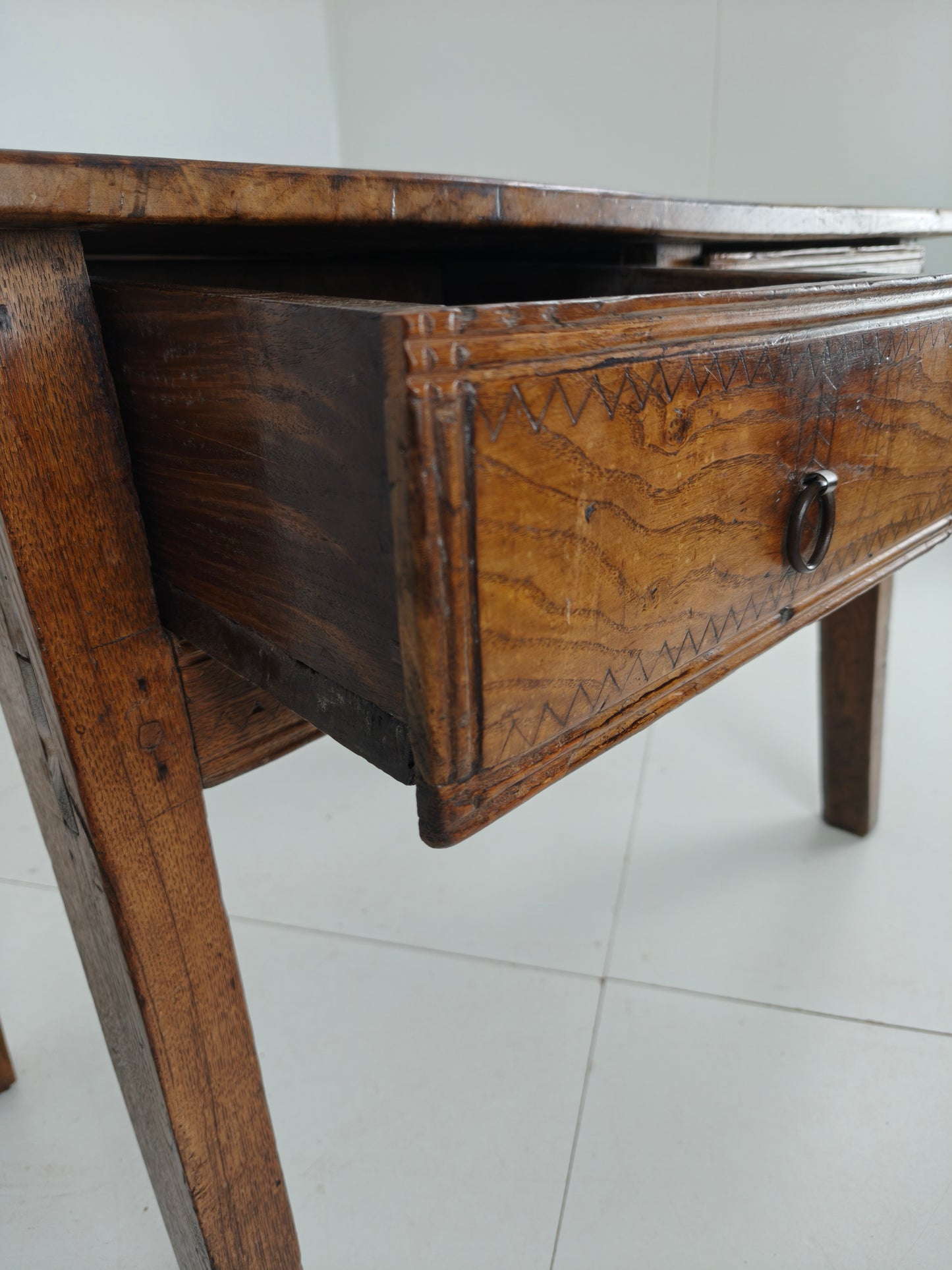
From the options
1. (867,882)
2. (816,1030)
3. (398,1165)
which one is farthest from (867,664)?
(398,1165)

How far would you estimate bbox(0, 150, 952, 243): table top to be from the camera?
1.02 ft

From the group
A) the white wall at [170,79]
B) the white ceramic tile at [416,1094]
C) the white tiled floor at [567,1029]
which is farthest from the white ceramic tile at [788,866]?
the white wall at [170,79]

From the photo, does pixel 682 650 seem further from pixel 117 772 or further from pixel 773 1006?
pixel 773 1006

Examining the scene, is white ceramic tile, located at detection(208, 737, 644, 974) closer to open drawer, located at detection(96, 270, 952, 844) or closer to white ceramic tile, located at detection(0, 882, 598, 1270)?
white ceramic tile, located at detection(0, 882, 598, 1270)

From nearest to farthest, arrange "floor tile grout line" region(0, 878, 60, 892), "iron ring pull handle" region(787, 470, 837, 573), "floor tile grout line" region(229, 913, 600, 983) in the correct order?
"iron ring pull handle" region(787, 470, 837, 573) < "floor tile grout line" region(229, 913, 600, 983) < "floor tile grout line" region(0, 878, 60, 892)

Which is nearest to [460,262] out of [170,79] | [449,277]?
[449,277]

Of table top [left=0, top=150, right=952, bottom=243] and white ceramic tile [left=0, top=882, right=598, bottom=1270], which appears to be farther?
white ceramic tile [left=0, top=882, right=598, bottom=1270]

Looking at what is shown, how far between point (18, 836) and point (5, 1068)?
16.4 inches

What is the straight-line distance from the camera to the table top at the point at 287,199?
1.02ft

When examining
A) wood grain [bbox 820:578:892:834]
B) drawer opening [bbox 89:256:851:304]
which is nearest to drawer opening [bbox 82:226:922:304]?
drawer opening [bbox 89:256:851:304]

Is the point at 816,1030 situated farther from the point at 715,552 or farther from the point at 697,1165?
the point at 715,552

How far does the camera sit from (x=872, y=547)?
0.48 m

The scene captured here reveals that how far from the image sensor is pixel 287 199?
14.0 inches

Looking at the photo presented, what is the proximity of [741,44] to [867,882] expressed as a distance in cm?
162
